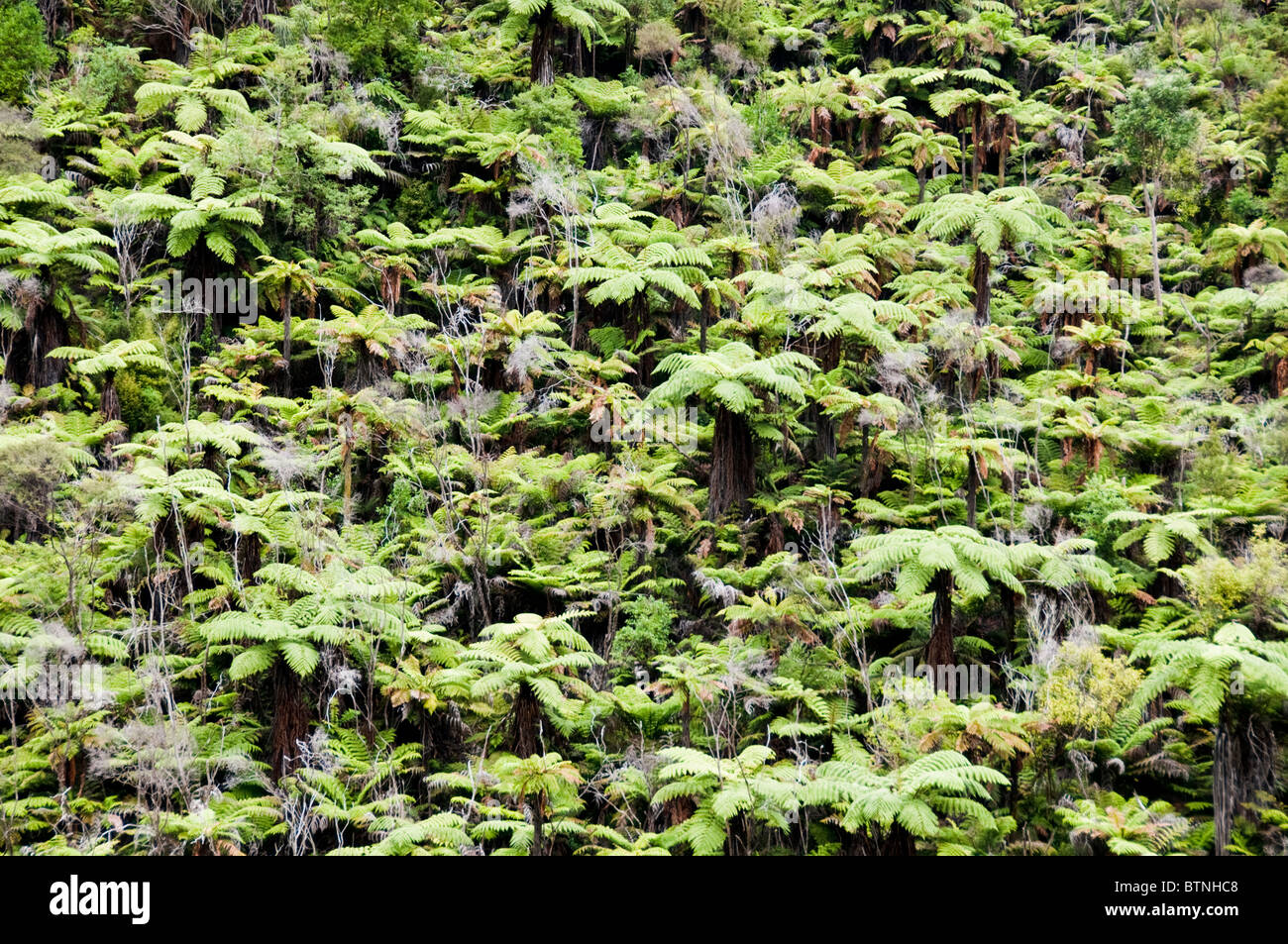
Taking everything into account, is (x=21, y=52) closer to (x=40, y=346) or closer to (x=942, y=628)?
(x=40, y=346)

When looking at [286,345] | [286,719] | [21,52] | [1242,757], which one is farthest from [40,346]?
[1242,757]

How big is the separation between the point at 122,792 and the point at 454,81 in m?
17.6

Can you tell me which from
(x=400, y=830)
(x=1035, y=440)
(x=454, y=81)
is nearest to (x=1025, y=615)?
(x=1035, y=440)

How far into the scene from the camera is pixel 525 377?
1723cm

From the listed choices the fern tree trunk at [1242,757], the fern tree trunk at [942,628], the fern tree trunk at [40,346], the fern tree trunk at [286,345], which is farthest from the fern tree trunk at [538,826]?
the fern tree trunk at [40,346]

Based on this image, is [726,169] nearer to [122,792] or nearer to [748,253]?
[748,253]

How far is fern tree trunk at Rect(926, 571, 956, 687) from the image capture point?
12008 millimetres

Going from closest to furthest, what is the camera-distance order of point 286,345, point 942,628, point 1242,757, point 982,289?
point 1242,757 → point 942,628 → point 286,345 → point 982,289

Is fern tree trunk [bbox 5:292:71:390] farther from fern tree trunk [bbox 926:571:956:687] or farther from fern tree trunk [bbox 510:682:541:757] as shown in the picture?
fern tree trunk [bbox 926:571:956:687]

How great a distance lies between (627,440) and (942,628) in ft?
20.3

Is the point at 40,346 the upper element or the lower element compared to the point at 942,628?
upper

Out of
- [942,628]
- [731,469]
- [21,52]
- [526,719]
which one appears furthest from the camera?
[21,52]

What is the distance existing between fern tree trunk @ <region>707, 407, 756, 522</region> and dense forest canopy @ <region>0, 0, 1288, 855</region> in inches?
2.9

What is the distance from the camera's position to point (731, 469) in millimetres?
15141
